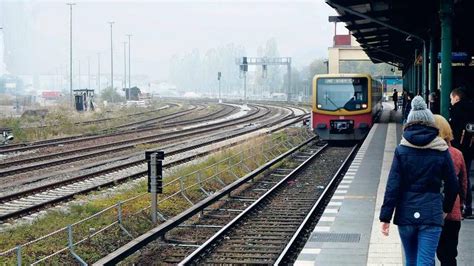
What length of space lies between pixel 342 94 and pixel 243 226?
57.3 ft

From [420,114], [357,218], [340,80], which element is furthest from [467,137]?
[340,80]

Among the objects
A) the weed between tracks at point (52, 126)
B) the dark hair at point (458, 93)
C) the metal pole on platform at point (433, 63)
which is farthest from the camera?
the weed between tracks at point (52, 126)

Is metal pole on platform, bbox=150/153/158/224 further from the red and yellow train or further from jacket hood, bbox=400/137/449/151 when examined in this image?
the red and yellow train

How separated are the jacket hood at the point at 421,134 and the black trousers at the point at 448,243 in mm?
945

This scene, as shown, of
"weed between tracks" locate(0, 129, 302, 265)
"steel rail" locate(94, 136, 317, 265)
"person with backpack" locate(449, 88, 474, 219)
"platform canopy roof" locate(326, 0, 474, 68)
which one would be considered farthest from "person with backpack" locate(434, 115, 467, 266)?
"platform canopy roof" locate(326, 0, 474, 68)

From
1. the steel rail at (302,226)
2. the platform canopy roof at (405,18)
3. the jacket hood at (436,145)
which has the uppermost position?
the platform canopy roof at (405,18)

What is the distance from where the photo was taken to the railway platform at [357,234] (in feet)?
30.9

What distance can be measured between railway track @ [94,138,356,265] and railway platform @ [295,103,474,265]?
1.30ft

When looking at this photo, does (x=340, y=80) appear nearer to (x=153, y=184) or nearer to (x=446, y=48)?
(x=446, y=48)

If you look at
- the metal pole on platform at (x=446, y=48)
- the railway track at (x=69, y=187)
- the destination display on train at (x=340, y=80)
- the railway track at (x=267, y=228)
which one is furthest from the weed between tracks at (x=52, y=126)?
the metal pole on platform at (x=446, y=48)

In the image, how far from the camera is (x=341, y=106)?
29.9 meters

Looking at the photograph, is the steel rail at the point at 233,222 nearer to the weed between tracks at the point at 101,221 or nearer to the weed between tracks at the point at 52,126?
the weed between tracks at the point at 101,221

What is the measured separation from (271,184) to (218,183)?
1.42 meters

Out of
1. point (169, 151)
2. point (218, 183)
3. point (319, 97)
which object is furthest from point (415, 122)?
point (319, 97)
